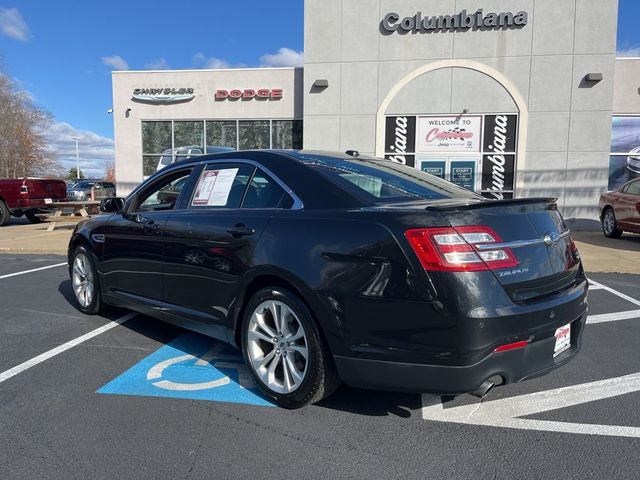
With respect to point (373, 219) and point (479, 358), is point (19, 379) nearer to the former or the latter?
point (373, 219)

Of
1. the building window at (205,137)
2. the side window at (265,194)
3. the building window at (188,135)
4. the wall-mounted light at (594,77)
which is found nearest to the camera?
the side window at (265,194)

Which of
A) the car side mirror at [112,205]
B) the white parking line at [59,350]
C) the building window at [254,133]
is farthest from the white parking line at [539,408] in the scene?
the building window at [254,133]

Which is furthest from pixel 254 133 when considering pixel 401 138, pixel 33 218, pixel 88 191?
pixel 88 191

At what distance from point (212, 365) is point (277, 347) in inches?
39.5

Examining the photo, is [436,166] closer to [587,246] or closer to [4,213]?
[587,246]

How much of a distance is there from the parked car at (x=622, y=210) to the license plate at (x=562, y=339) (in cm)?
928

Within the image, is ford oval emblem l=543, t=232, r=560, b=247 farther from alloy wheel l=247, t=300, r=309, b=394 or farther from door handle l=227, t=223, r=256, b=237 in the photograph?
door handle l=227, t=223, r=256, b=237

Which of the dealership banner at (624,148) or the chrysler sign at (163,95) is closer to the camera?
the dealership banner at (624,148)

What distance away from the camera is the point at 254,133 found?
59.9ft

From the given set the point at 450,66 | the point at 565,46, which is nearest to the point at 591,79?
the point at 565,46

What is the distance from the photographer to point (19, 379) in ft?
12.4

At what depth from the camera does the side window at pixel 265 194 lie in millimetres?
3375

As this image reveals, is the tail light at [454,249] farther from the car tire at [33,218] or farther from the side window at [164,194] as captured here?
the car tire at [33,218]

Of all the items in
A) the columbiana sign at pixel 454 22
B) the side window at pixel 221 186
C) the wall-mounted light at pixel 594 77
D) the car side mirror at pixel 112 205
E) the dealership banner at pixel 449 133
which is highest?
the columbiana sign at pixel 454 22
